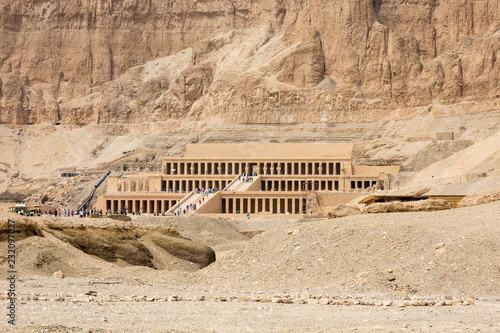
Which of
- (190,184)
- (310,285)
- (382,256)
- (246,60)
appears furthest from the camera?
(246,60)

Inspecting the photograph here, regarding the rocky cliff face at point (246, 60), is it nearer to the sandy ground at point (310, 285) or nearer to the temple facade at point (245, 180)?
the temple facade at point (245, 180)

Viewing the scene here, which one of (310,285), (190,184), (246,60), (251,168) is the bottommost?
(190,184)

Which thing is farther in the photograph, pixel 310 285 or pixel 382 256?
pixel 382 256

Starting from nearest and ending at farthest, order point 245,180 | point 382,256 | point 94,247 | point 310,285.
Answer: point 310,285 → point 382,256 → point 94,247 → point 245,180

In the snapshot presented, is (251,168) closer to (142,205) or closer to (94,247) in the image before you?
(142,205)

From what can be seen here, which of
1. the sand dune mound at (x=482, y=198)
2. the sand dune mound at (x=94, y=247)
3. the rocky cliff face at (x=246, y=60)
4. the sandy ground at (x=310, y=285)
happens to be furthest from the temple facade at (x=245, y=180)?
the sandy ground at (x=310, y=285)

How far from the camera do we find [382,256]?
30.8m

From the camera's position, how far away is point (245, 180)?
338ft

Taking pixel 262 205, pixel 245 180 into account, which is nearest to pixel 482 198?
pixel 262 205

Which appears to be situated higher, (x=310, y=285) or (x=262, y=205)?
(x=310, y=285)

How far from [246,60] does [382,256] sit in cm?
11299

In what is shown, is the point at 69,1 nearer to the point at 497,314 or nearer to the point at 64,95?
the point at 64,95

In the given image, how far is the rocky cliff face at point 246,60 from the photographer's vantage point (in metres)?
129

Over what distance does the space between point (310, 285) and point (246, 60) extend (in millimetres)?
113676
